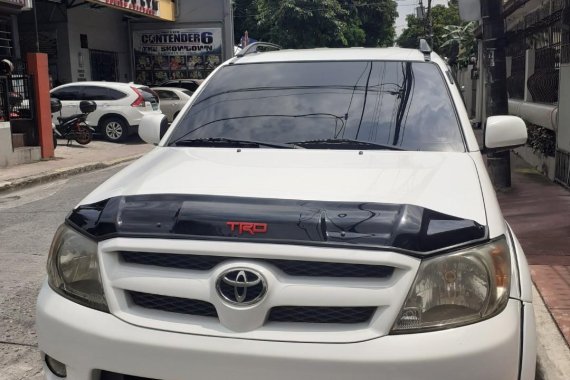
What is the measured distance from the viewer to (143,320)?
2.22 m

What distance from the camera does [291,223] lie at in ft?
7.15

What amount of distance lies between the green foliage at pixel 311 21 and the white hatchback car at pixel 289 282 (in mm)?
33604

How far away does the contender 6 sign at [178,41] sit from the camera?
1007 inches

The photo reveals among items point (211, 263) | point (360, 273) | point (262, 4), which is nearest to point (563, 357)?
point (360, 273)

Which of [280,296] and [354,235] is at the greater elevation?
[354,235]

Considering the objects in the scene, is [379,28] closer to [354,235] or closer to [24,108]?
[24,108]

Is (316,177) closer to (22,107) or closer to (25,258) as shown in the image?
(25,258)

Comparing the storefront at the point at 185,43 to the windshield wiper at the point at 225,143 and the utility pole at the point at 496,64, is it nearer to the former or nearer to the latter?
the utility pole at the point at 496,64

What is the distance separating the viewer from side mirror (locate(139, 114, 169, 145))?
4.00 meters

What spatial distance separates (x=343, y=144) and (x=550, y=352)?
1.80 metres

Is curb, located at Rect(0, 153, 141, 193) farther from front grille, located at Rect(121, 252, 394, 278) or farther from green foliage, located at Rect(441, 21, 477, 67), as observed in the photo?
green foliage, located at Rect(441, 21, 477, 67)

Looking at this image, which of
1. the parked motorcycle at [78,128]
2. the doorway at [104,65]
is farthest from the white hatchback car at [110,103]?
the doorway at [104,65]

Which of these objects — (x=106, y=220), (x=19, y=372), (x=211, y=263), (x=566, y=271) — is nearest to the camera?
(x=211, y=263)

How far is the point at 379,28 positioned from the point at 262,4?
11508 millimetres
